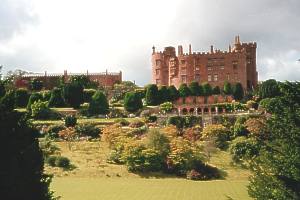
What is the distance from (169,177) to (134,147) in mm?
4647

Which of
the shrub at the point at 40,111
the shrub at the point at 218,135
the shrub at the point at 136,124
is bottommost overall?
the shrub at the point at 218,135

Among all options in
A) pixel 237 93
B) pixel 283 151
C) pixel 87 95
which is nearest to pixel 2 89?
pixel 283 151

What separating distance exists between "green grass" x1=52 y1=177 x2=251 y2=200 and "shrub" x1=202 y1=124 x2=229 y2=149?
38.2 ft

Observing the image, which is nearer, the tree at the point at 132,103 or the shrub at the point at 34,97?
the tree at the point at 132,103

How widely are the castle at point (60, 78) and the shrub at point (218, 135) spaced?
4055 centimetres

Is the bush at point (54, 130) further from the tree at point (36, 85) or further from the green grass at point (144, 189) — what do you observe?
the tree at point (36, 85)

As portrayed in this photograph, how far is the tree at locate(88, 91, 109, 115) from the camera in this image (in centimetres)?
7350

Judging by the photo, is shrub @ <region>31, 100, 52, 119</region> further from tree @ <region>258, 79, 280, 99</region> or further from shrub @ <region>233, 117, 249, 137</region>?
tree @ <region>258, 79, 280, 99</region>

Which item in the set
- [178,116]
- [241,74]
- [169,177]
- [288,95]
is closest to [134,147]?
[169,177]

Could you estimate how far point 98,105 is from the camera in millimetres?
73750

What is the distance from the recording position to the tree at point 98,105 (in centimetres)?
7350

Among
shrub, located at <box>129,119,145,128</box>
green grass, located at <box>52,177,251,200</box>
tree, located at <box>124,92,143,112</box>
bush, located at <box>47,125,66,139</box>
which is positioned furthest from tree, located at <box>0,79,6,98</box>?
tree, located at <box>124,92,143,112</box>

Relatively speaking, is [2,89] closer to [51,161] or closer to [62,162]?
[62,162]

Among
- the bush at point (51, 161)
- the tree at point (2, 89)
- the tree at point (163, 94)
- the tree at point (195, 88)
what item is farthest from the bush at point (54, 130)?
the tree at point (2, 89)
